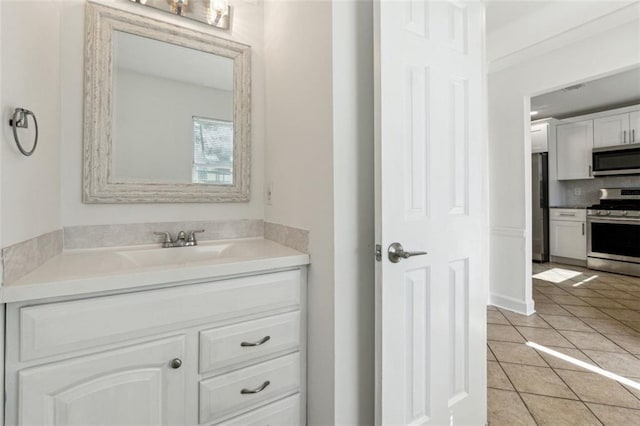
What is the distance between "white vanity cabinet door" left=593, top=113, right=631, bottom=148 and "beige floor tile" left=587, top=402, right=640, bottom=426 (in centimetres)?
448

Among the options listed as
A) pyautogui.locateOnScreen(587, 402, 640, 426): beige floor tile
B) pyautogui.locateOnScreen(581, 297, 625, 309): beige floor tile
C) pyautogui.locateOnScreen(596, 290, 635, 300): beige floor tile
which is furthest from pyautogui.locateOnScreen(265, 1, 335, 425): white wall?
pyautogui.locateOnScreen(596, 290, 635, 300): beige floor tile

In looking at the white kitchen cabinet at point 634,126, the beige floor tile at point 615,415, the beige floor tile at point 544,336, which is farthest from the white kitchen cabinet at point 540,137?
the beige floor tile at point 615,415

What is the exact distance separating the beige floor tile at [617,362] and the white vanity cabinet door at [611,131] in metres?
3.81

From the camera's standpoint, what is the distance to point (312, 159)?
49.9 inches

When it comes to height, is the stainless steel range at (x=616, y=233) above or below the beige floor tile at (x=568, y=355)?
above

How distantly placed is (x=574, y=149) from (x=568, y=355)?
4276 mm

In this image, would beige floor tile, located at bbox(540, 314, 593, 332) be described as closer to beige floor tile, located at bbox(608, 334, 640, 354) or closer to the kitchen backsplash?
beige floor tile, located at bbox(608, 334, 640, 354)

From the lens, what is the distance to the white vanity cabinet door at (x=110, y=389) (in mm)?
848

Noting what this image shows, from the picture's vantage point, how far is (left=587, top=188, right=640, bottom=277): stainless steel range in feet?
14.0

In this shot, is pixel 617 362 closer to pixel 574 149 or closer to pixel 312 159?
pixel 312 159

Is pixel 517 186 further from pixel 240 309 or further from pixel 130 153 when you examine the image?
pixel 130 153

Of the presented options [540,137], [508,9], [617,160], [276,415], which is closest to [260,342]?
[276,415]

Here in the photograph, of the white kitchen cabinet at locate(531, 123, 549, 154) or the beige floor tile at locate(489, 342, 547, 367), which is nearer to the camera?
the beige floor tile at locate(489, 342, 547, 367)

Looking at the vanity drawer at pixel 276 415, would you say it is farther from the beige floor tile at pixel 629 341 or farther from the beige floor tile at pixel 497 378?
the beige floor tile at pixel 629 341
